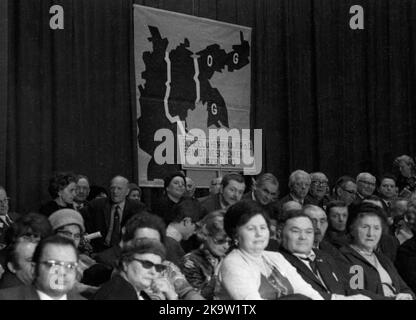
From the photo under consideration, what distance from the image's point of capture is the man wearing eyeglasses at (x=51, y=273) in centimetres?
299

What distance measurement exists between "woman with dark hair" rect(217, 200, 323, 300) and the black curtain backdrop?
4.20m

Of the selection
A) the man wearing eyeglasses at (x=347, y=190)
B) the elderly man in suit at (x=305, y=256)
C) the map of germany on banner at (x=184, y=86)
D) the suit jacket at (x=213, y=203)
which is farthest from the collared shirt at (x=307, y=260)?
the map of germany on banner at (x=184, y=86)

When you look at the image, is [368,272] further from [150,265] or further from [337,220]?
[150,265]

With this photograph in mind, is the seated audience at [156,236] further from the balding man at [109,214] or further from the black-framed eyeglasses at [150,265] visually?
the balding man at [109,214]

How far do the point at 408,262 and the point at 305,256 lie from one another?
3.17ft

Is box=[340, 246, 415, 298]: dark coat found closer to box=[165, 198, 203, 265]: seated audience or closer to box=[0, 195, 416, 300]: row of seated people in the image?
box=[0, 195, 416, 300]: row of seated people

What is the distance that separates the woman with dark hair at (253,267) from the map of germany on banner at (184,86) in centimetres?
457

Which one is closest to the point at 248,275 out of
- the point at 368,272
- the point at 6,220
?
the point at 368,272

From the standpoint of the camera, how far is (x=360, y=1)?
31.6 ft

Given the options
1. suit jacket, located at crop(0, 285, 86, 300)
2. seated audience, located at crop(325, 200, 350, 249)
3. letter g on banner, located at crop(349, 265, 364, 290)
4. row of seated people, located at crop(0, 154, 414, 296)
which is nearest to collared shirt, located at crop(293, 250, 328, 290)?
letter g on banner, located at crop(349, 265, 364, 290)

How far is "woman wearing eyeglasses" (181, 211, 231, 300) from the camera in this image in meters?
4.01

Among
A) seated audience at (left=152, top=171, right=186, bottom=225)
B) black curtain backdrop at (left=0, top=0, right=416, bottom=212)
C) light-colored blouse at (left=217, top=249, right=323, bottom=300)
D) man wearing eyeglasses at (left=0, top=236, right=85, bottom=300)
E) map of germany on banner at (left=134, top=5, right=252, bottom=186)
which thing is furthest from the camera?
map of germany on banner at (left=134, top=5, right=252, bottom=186)
